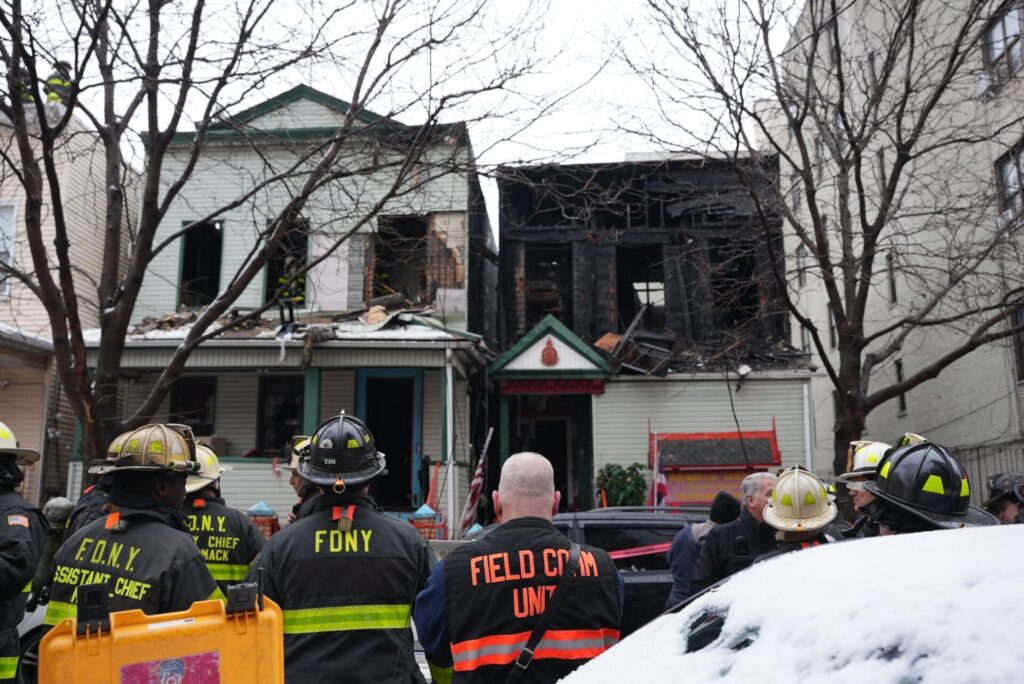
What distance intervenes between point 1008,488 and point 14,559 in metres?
6.30

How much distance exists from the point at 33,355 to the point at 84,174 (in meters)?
4.55

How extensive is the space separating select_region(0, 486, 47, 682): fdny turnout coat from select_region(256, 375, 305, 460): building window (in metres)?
13.1

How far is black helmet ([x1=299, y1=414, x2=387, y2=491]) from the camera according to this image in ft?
11.7

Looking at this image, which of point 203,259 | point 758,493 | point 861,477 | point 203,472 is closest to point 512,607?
point 758,493

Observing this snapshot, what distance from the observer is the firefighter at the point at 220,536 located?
4.93m

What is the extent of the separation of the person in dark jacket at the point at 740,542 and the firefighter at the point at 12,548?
3571mm

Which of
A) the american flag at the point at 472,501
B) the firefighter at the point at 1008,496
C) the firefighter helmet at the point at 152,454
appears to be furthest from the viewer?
the american flag at the point at 472,501

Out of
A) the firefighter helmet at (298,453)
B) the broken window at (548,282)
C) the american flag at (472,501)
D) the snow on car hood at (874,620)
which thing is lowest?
the american flag at (472,501)

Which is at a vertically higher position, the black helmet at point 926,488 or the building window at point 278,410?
the building window at point 278,410

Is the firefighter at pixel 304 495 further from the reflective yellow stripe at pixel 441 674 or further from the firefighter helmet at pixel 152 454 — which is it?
the reflective yellow stripe at pixel 441 674

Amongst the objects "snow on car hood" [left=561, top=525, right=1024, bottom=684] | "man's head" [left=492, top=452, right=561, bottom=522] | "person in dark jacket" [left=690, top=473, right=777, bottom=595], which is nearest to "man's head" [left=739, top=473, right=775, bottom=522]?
"person in dark jacket" [left=690, top=473, right=777, bottom=595]

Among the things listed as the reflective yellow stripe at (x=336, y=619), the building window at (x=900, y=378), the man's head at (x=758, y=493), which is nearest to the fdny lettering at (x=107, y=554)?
the reflective yellow stripe at (x=336, y=619)

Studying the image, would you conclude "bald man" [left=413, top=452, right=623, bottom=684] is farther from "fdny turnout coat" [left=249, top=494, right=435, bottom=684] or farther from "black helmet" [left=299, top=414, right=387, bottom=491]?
"black helmet" [left=299, top=414, right=387, bottom=491]

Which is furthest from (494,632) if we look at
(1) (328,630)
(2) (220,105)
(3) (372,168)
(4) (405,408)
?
(4) (405,408)
